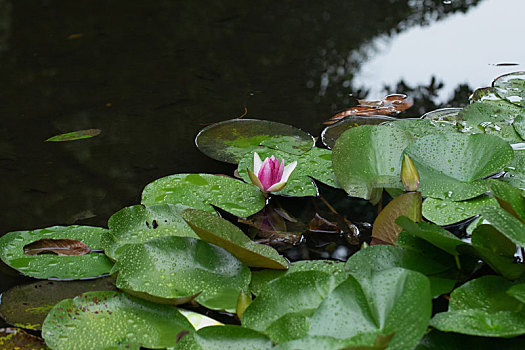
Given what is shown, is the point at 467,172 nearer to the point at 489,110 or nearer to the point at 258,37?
the point at 489,110

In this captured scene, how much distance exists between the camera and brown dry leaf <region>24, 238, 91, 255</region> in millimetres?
1191

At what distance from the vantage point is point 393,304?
34.0 inches

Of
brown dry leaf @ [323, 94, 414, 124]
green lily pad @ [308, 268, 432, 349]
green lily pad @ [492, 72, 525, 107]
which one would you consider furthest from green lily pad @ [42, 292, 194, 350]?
green lily pad @ [492, 72, 525, 107]

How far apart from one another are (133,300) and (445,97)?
1.24 metres

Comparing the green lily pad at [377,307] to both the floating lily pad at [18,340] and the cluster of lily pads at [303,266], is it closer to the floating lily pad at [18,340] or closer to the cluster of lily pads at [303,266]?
the cluster of lily pads at [303,266]

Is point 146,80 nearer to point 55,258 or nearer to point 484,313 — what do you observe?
point 55,258

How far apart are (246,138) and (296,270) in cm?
59

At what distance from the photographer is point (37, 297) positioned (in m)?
1.09

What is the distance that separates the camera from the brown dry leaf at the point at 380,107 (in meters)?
1.77

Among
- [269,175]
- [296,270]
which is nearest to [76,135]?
[269,175]

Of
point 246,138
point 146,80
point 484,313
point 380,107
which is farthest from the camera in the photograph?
point 146,80

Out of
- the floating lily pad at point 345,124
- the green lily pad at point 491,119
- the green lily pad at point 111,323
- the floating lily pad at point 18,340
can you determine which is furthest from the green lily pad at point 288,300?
the green lily pad at point 491,119

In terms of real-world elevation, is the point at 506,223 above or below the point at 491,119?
above

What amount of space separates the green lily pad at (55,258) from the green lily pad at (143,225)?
0.04 meters
